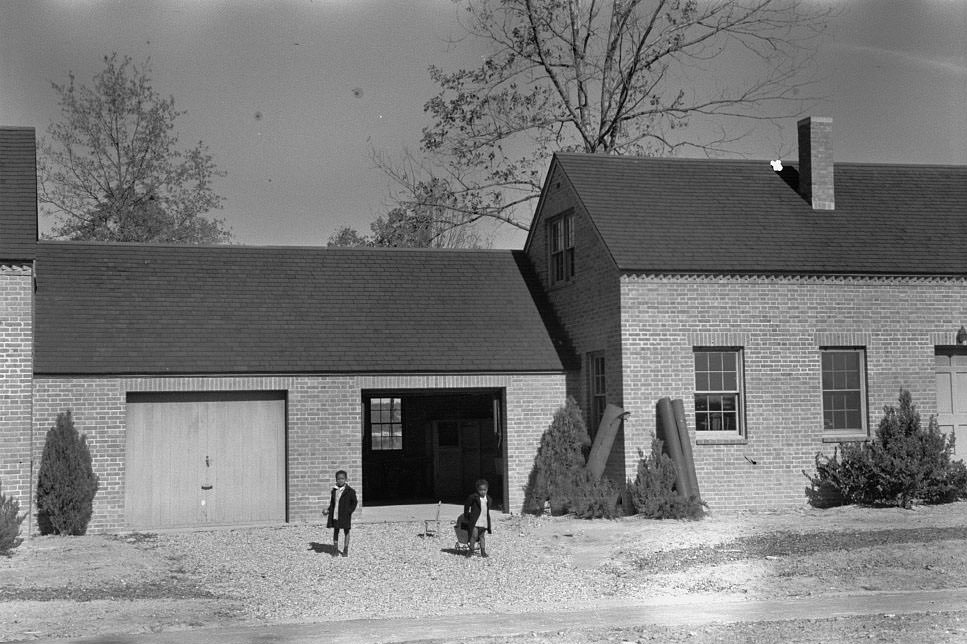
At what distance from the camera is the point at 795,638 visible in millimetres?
10250

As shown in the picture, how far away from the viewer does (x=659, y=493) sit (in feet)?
64.5

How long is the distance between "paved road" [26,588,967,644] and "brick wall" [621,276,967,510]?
801 cm

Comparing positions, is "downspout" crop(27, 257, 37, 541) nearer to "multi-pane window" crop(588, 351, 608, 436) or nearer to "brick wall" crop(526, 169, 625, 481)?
"brick wall" crop(526, 169, 625, 481)

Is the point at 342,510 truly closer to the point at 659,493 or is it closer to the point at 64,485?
the point at 64,485

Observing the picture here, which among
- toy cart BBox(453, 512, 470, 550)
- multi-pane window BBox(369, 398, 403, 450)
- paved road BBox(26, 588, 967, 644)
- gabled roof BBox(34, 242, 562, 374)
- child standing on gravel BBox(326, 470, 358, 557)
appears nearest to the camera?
paved road BBox(26, 588, 967, 644)

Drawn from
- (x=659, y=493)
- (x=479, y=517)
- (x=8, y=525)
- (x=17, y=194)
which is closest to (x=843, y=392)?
(x=659, y=493)

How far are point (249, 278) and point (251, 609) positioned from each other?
436 inches

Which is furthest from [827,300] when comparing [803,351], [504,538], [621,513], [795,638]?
[795,638]

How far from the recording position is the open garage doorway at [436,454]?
2562 centimetres

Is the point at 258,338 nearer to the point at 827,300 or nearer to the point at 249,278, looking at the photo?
the point at 249,278

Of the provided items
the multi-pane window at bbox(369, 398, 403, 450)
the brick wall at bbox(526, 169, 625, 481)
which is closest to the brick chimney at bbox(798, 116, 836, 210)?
the brick wall at bbox(526, 169, 625, 481)

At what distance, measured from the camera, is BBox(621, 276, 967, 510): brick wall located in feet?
67.5

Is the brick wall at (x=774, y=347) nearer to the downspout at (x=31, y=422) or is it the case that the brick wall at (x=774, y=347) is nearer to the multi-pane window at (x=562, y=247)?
the multi-pane window at (x=562, y=247)

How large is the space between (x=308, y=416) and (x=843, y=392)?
32.1 ft
